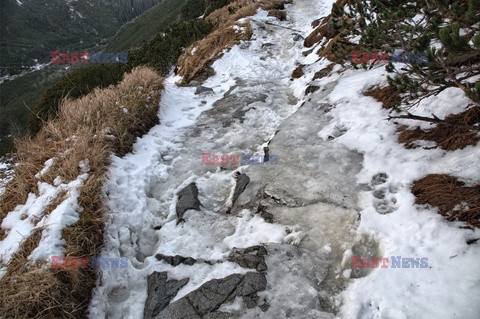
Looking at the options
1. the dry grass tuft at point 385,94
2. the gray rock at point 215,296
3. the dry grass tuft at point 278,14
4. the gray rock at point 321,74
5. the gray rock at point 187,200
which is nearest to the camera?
the gray rock at point 215,296

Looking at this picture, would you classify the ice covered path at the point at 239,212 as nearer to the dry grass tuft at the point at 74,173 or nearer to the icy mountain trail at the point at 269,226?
the icy mountain trail at the point at 269,226

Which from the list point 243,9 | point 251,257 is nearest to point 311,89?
point 251,257

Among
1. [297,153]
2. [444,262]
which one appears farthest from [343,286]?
[297,153]

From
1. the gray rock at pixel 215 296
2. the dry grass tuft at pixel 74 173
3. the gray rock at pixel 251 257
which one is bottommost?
the gray rock at pixel 251 257

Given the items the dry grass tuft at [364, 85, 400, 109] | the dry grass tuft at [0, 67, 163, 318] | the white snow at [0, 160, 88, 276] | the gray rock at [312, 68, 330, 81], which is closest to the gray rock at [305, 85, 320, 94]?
the gray rock at [312, 68, 330, 81]

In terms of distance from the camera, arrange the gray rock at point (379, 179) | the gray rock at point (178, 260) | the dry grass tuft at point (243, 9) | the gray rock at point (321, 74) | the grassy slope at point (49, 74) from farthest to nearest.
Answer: the grassy slope at point (49, 74), the dry grass tuft at point (243, 9), the gray rock at point (321, 74), the gray rock at point (379, 179), the gray rock at point (178, 260)

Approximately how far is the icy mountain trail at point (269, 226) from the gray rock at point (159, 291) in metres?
0.01

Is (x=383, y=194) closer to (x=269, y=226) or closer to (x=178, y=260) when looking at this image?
(x=269, y=226)

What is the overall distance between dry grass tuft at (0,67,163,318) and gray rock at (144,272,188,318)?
0.60m

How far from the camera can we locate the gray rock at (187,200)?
4.02m

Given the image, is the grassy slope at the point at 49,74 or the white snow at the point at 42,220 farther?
the grassy slope at the point at 49,74

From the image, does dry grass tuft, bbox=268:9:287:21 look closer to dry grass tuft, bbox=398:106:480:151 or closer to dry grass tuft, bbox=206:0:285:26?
dry grass tuft, bbox=206:0:285:26

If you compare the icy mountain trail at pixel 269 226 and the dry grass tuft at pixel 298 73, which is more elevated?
the icy mountain trail at pixel 269 226

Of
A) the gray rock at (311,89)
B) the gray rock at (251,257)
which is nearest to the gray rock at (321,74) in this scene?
the gray rock at (311,89)
